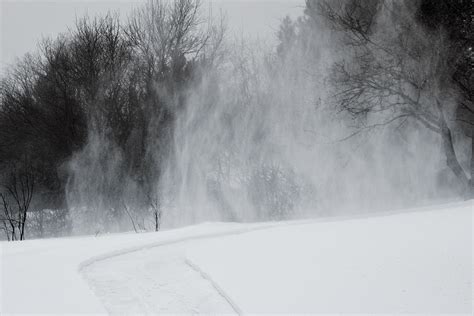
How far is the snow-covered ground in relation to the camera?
5126 millimetres

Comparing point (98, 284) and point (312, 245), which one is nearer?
point (98, 284)

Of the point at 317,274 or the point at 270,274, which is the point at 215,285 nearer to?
the point at 270,274

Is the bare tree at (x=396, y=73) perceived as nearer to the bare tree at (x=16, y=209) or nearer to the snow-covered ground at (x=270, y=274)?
the snow-covered ground at (x=270, y=274)

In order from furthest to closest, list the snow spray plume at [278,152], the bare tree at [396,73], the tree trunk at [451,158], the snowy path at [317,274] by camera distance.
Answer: the snow spray plume at [278,152] < the bare tree at [396,73] < the tree trunk at [451,158] < the snowy path at [317,274]

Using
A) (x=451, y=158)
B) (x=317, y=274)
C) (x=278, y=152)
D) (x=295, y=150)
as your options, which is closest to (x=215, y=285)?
(x=317, y=274)

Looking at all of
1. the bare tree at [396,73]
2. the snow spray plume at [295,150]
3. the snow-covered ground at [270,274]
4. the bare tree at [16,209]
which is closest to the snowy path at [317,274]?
the snow-covered ground at [270,274]

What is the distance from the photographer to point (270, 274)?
6.38m

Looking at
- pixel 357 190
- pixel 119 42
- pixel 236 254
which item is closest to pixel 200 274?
pixel 236 254

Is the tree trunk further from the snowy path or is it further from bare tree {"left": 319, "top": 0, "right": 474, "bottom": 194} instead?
the snowy path

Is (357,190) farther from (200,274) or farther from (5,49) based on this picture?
(5,49)

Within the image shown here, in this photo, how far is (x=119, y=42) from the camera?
83.6ft

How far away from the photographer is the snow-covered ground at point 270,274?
16.8ft

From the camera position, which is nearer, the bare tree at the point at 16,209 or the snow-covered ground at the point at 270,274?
the snow-covered ground at the point at 270,274

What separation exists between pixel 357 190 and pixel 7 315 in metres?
14.3
